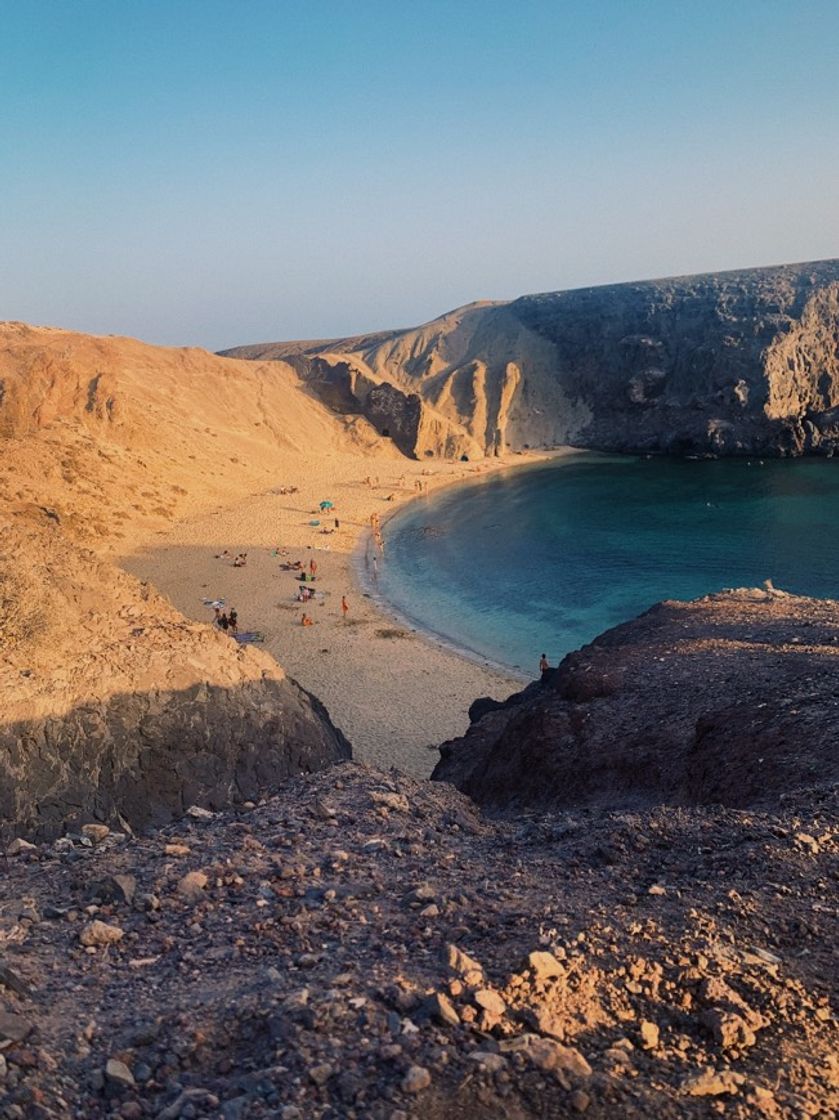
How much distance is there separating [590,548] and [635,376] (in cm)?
3974

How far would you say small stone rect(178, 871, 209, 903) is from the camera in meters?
6.14

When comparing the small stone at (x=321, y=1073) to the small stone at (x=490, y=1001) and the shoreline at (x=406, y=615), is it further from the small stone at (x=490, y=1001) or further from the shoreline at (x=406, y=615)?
the shoreline at (x=406, y=615)

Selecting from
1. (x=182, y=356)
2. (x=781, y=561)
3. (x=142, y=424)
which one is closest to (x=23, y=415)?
(x=142, y=424)

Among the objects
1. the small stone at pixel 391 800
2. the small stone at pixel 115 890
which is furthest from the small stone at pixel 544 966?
the small stone at pixel 391 800

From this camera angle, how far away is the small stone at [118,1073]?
13.4 ft

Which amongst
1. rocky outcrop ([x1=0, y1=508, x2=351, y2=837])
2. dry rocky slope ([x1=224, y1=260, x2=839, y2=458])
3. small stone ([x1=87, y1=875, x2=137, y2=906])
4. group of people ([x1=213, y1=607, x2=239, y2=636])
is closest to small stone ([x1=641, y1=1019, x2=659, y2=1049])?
small stone ([x1=87, y1=875, x2=137, y2=906])

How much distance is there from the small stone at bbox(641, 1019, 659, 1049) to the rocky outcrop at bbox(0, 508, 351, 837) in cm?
931

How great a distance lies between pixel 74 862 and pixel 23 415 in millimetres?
49916

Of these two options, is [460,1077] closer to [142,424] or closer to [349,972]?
[349,972]

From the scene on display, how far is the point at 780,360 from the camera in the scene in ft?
240

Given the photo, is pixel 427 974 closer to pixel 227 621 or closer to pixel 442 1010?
pixel 442 1010

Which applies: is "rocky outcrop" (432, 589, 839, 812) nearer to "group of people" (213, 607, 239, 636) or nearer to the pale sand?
the pale sand

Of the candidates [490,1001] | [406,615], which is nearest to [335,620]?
[406,615]

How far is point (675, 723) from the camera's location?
11.8 metres
